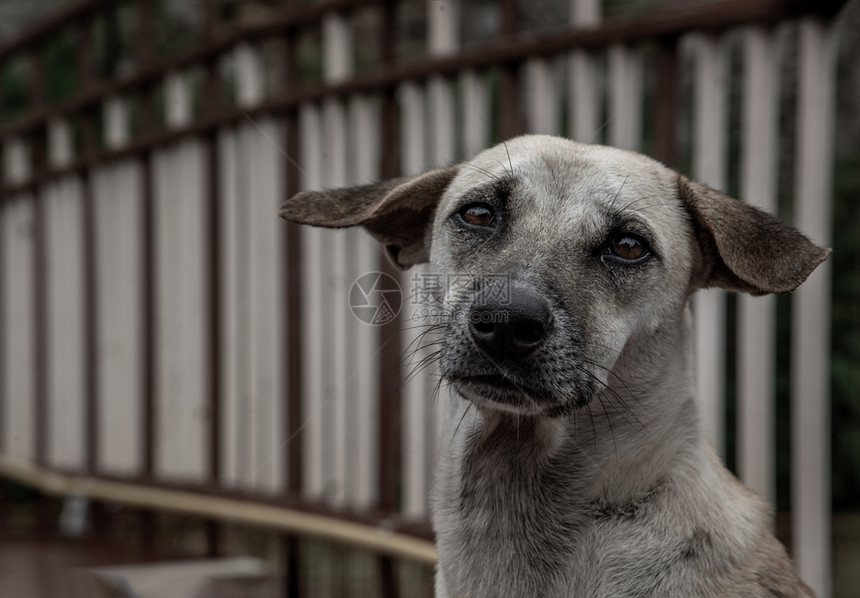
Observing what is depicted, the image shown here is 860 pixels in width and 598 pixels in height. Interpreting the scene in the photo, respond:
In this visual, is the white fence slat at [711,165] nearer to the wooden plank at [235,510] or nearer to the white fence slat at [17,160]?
the wooden plank at [235,510]

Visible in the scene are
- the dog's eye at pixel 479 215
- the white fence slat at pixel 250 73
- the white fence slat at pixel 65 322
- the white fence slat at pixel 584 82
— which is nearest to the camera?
the dog's eye at pixel 479 215

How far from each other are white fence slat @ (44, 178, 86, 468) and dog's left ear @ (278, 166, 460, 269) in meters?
3.65

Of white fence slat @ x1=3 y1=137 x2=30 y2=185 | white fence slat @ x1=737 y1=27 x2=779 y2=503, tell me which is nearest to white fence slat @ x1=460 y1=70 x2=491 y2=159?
white fence slat @ x1=737 y1=27 x2=779 y2=503

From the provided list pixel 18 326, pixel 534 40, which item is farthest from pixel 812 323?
pixel 18 326

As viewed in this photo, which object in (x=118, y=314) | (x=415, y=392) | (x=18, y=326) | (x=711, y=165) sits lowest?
(x=415, y=392)

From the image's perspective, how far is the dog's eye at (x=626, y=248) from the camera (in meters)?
2.13

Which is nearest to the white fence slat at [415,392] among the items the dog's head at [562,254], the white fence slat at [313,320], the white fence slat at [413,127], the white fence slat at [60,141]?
the white fence slat at [413,127]

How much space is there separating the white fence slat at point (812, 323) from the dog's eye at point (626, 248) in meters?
1.17

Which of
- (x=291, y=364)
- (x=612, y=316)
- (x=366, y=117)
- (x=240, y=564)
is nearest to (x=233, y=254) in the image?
(x=291, y=364)

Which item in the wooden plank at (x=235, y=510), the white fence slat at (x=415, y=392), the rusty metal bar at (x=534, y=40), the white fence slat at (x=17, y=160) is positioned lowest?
the wooden plank at (x=235, y=510)

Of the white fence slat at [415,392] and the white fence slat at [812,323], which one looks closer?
the white fence slat at [812,323]

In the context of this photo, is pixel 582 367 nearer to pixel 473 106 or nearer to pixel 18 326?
pixel 473 106

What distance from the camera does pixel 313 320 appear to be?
431 cm

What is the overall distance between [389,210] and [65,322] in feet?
13.2
